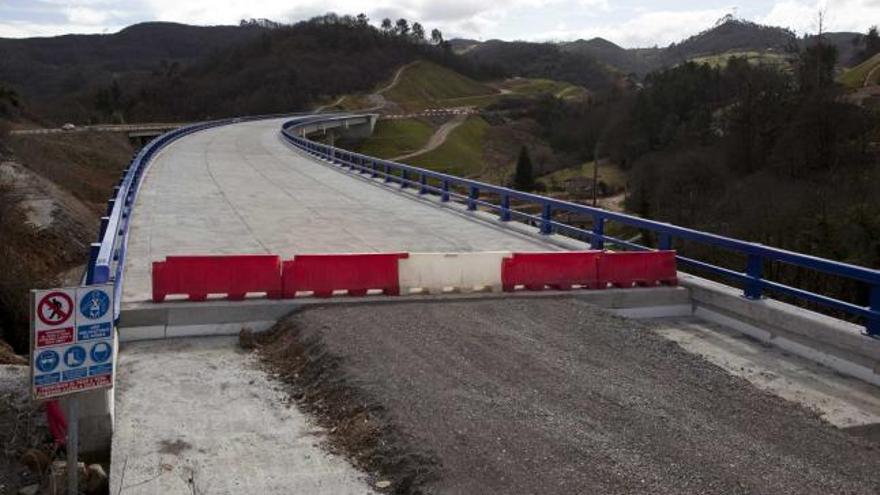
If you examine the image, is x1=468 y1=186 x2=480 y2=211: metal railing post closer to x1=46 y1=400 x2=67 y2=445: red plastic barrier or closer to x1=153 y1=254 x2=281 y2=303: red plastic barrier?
x1=153 y1=254 x2=281 y2=303: red plastic barrier

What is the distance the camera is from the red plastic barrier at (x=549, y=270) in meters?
10.2

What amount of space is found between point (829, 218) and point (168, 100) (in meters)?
143

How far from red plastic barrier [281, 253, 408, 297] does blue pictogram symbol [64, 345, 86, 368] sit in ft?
12.9

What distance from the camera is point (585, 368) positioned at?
292 inches

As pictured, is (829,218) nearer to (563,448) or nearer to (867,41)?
(563,448)

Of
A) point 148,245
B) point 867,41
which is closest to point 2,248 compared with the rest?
point 148,245

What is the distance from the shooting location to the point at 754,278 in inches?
373

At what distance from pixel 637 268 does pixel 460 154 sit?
341 ft

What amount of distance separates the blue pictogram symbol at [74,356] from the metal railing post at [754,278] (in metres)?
7.48

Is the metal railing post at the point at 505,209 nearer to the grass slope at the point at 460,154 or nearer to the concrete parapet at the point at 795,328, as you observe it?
the concrete parapet at the point at 795,328

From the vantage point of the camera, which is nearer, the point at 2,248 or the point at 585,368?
the point at 585,368

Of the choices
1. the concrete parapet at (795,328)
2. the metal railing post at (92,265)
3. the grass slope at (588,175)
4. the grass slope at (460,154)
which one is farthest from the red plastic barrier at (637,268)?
the grass slope at (588,175)

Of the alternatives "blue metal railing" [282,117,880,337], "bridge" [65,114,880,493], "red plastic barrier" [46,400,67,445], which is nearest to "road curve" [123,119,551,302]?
"bridge" [65,114,880,493]

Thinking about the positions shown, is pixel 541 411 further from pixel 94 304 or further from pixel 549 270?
pixel 549 270
